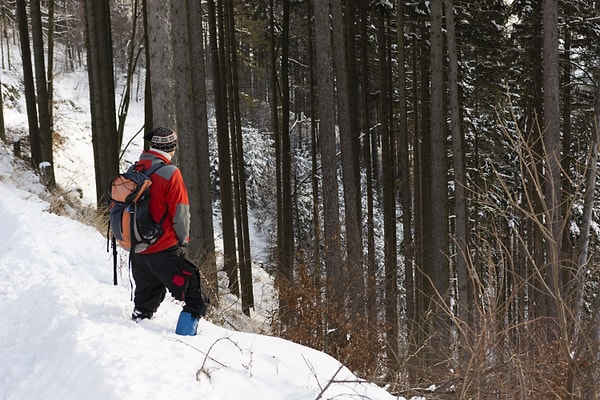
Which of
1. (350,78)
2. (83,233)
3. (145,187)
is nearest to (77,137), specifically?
(350,78)

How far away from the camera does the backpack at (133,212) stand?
4.22 meters

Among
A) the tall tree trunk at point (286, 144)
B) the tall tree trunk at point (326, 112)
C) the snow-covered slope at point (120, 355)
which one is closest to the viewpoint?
the snow-covered slope at point (120, 355)

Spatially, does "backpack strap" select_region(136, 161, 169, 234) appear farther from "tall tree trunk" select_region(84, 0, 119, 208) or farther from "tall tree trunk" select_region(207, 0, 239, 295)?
"tall tree trunk" select_region(207, 0, 239, 295)

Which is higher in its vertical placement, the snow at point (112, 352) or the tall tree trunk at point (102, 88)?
the tall tree trunk at point (102, 88)

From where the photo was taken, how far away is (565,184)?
17.8 metres

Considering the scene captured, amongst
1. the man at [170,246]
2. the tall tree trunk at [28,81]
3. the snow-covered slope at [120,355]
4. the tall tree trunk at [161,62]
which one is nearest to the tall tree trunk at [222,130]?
the tall tree trunk at [28,81]

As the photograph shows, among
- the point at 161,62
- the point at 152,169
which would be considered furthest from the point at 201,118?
the point at 152,169

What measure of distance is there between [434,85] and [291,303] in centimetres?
670

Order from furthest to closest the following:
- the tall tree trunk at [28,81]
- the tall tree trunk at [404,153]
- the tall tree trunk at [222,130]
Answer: the tall tree trunk at [404,153], the tall tree trunk at [222,130], the tall tree trunk at [28,81]

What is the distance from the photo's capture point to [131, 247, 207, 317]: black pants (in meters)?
4.40

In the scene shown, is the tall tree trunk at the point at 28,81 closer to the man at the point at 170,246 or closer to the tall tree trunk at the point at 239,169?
the tall tree trunk at the point at 239,169

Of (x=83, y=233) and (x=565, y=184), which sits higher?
(x=83, y=233)

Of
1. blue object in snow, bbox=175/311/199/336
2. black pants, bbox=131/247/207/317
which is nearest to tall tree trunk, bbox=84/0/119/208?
black pants, bbox=131/247/207/317

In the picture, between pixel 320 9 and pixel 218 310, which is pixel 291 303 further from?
pixel 320 9
